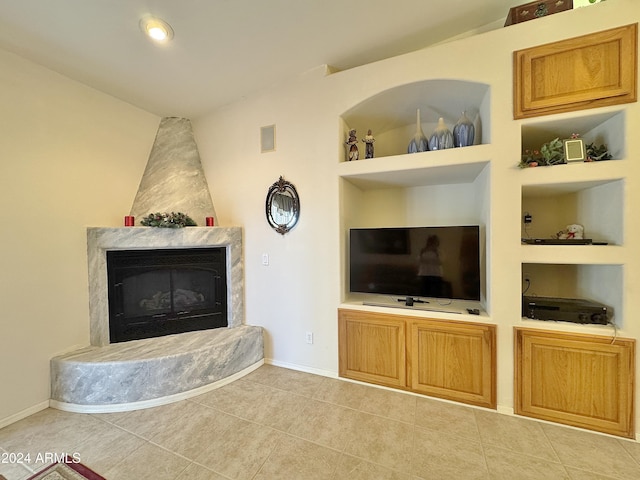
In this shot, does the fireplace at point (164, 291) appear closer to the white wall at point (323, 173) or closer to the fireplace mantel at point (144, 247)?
the fireplace mantel at point (144, 247)

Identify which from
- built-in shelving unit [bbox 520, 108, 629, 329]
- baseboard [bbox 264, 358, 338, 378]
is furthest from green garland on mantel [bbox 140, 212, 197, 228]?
built-in shelving unit [bbox 520, 108, 629, 329]

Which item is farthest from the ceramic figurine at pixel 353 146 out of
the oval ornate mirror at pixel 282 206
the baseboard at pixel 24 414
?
the baseboard at pixel 24 414

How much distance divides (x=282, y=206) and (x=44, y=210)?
80.6 inches

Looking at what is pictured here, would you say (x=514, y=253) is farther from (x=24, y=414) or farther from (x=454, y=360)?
(x=24, y=414)

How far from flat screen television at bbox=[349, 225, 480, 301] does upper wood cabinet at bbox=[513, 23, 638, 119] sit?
40.7 inches

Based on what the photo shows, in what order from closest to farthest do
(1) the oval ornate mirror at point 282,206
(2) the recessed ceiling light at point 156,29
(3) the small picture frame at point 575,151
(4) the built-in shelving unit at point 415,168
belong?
(3) the small picture frame at point 575,151, (2) the recessed ceiling light at point 156,29, (4) the built-in shelving unit at point 415,168, (1) the oval ornate mirror at point 282,206

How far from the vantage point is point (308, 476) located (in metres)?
1.48

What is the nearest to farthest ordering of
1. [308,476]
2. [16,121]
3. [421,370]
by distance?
[308,476] → [16,121] → [421,370]

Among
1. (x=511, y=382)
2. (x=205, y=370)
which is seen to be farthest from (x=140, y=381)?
(x=511, y=382)

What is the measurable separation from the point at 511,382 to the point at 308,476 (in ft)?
5.42

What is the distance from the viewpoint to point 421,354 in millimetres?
2236

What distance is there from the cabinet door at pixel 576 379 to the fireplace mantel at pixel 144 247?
2.71 meters

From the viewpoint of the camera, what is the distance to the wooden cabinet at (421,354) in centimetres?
205

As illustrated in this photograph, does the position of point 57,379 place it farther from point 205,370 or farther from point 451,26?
point 451,26
